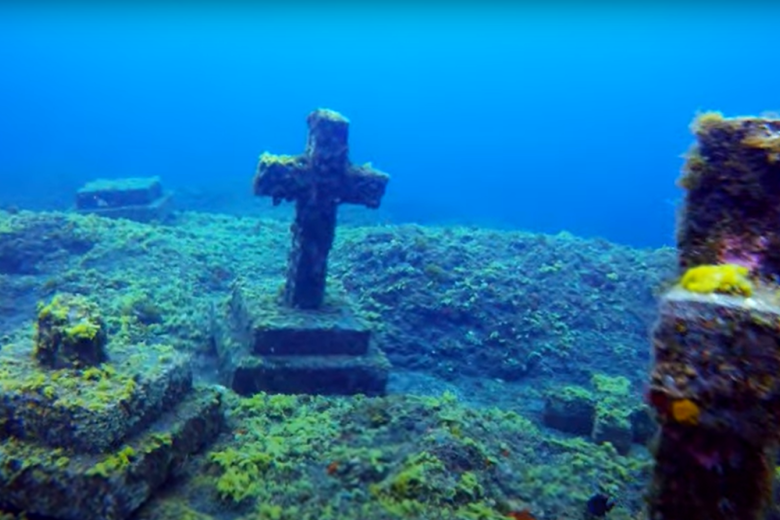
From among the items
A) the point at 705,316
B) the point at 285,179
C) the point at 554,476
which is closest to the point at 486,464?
the point at 554,476

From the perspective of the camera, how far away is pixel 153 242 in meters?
14.1

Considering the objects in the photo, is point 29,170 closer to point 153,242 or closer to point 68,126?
point 153,242

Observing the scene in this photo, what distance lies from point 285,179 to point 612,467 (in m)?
5.58

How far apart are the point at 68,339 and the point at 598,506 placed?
470 centimetres

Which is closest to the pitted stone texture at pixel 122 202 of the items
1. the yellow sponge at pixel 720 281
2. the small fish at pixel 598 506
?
Result: the small fish at pixel 598 506

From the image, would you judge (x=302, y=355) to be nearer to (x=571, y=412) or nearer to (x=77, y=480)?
(x=571, y=412)

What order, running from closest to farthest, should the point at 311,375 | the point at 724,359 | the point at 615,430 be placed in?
the point at 724,359
the point at 615,430
the point at 311,375

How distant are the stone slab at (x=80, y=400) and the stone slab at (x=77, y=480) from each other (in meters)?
0.11

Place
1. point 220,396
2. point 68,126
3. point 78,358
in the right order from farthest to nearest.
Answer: point 68,126 < point 220,396 < point 78,358

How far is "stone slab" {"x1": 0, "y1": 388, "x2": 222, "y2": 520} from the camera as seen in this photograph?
414 cm

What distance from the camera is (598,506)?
16.8ft

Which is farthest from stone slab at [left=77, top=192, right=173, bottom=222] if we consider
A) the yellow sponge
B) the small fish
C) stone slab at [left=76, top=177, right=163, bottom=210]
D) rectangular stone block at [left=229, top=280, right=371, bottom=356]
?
the yellow sponge

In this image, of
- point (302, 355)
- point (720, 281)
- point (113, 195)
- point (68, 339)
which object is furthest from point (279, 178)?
point (113, 195)

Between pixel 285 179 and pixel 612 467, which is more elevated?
pixel 285 179
